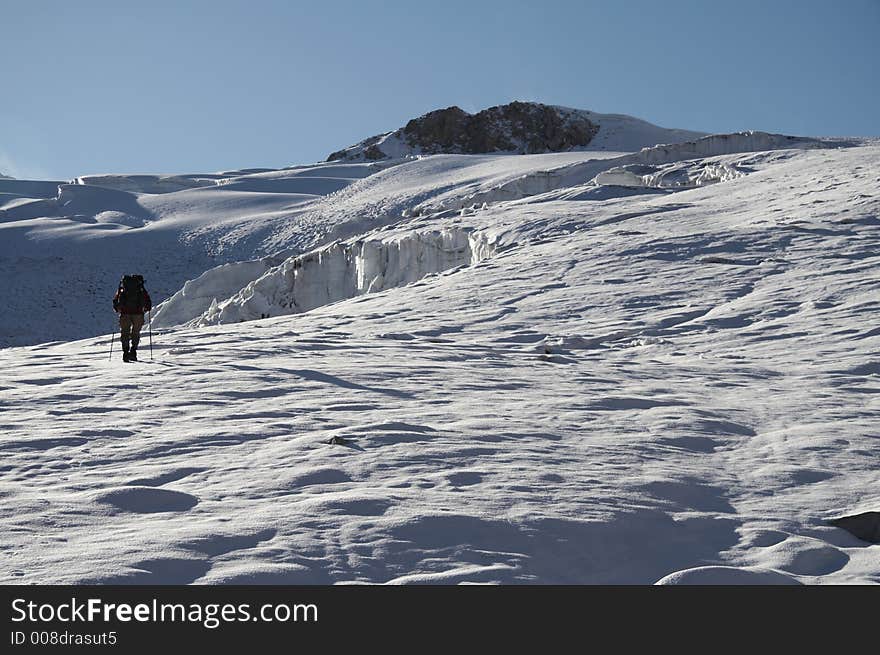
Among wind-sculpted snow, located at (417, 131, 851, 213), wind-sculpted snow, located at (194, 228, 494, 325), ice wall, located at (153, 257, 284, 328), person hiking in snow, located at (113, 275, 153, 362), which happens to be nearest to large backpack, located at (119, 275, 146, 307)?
person hiking in snow, located at (113, 275, 153, 362)

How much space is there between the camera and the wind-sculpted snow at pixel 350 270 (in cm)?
Answer: 2286

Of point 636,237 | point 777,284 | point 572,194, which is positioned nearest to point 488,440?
→ point 777,284

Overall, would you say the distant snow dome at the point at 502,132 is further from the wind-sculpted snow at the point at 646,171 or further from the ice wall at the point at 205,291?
the ice wall at the point at 205,291

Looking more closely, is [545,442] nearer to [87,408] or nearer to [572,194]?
[87,408]

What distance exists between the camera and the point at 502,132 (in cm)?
10212

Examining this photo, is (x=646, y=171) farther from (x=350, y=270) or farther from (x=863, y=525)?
(x=863, y=525)

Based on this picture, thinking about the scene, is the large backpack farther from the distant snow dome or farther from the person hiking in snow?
the distant snow dome

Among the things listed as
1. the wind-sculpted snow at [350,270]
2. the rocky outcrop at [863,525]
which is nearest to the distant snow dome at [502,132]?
the wind-sculpted snow at [350,270]

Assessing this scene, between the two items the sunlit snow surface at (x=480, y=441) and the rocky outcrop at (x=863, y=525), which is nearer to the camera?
the sunlit snow surface at (x=480, y=441)

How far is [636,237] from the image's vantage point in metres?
19.3

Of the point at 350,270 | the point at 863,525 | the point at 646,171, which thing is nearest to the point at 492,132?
the point at 646,171

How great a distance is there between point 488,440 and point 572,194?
20826 millimetres

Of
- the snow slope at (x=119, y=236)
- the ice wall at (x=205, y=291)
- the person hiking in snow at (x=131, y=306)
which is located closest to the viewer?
the person hiking in snow at (x=131, y=306)

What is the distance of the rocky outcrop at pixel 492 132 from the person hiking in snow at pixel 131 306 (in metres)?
85.2
